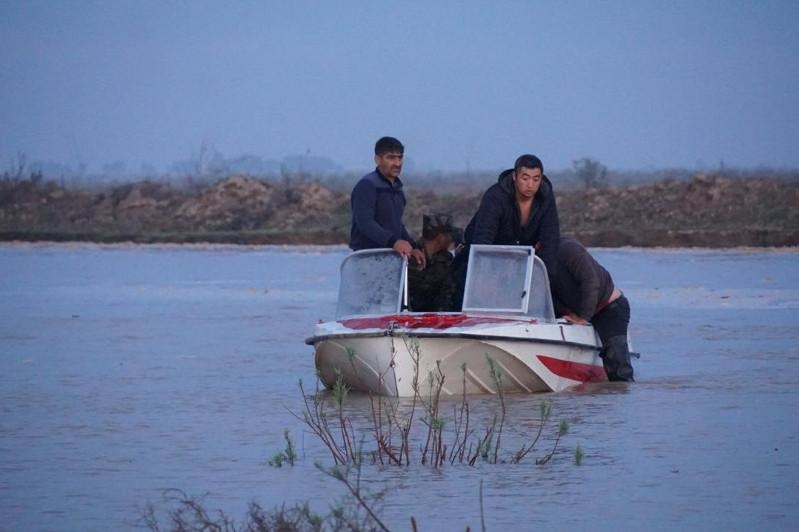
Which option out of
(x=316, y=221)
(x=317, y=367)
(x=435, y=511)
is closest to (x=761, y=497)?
(x=435, y=511)

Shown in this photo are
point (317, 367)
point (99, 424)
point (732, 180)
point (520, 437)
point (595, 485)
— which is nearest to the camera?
point (595, 485)

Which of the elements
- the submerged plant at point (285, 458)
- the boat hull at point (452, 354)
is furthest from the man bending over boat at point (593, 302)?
the submerged plant at point (285, 458)

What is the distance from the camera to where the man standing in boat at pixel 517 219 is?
1326 centimetres

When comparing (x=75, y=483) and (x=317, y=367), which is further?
Answer: (x=317, y=367)

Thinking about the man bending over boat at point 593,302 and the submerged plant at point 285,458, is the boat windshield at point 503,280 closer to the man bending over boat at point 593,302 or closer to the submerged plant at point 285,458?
the man bending over boat at point 593,302

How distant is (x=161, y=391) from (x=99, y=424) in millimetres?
2063

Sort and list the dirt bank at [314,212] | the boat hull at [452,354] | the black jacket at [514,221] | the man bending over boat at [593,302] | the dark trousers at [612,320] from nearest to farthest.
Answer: the boat hull at [452,354], the black jacket at [514,221], the man bending over boat at [593,302], the dark trousers at [612,320], the dirt bank at [314,212]

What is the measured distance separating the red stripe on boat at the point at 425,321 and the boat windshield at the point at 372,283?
412 millimetres

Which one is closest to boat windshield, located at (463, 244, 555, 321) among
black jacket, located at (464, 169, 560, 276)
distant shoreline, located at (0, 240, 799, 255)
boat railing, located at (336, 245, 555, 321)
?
boat railing, located at (336, 245, 555, 321)

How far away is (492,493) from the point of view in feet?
31.3

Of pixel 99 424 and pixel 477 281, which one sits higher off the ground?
pixel 477 281

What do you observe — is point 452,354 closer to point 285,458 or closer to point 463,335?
point 463,335

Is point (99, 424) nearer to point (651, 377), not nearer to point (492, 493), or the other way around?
point (492, 493)

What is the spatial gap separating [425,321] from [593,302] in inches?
64.9
